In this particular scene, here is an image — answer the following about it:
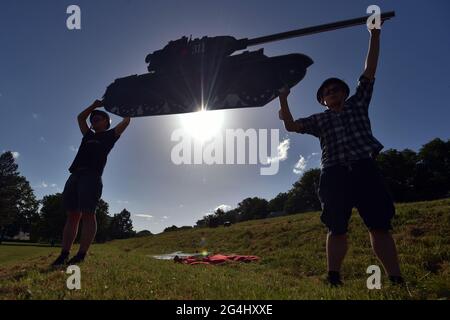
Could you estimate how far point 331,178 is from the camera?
3934mm

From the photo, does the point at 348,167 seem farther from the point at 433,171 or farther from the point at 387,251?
the point at 433,171

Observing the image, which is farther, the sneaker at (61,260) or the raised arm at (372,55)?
the sneaker at (61,260)

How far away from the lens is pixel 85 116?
600 centimetres

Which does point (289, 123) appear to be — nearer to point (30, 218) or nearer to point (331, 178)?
point (331, 178)

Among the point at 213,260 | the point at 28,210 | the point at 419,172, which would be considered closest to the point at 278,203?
the point at 419,172

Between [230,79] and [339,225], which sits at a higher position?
[230,79]

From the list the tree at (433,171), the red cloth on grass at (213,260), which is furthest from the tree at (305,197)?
the red cloth on grass at (213,260)

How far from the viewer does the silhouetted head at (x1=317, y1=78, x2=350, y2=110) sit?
4.28 meters

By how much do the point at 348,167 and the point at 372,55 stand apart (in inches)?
63.0

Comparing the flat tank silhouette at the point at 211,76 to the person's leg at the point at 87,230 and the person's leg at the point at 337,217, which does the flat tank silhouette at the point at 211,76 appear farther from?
the person's leg at the point at 87,230

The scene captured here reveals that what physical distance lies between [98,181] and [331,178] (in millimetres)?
4017

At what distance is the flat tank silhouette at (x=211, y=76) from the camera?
14.5ft

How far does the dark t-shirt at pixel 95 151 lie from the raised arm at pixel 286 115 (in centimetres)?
323

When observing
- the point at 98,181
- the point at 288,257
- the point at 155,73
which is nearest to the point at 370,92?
the point at 155,73
